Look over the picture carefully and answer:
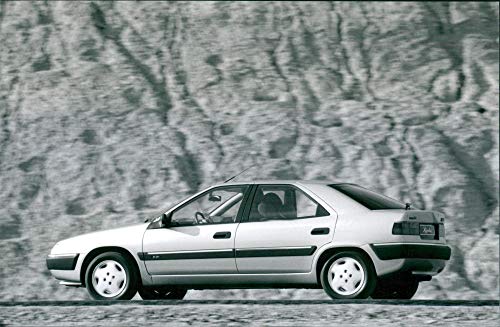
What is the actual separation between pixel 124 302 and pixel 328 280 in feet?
6.92

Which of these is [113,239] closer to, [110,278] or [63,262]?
[110,278]

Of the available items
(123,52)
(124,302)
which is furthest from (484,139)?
(124,302)

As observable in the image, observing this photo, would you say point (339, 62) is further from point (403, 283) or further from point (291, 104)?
point (403, 283)

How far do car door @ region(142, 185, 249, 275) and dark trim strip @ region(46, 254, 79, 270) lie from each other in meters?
0.90

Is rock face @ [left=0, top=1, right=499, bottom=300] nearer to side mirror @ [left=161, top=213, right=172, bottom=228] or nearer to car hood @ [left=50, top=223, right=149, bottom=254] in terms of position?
car hood @ [left=50, top=223, right=149, bottom=254]

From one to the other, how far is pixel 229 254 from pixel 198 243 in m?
0.39

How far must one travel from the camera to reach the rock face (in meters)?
24.4

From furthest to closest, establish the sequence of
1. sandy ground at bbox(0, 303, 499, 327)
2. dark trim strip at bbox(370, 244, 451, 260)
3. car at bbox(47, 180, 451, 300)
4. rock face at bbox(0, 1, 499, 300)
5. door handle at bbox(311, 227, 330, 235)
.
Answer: rock face at bbox(0, 1, 499, 300) < door handle at bbox(311, 227, 330, 235) < car at bbox(47, 180, 451, 300) < dark trim strip at bbox(370, 244, 451, 260) < sandy ground at bbox(0, 303, 499, 327)

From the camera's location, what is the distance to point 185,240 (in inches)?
500

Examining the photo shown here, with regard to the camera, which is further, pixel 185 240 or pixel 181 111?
pixel 181 111

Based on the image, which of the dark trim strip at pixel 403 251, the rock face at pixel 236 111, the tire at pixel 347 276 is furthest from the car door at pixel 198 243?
the rock face at pixel 236 111

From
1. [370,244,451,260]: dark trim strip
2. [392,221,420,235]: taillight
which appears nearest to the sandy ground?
[370,244,451,260]: dark trim strip

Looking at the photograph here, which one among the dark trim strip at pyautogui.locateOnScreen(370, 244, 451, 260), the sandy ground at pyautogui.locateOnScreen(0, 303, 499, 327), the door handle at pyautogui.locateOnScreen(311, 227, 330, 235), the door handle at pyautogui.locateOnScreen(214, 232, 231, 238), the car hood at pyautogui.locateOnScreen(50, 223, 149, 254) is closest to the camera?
the sandy ground at pyautogui.locateOnScreen(0, 303, 499, 327)

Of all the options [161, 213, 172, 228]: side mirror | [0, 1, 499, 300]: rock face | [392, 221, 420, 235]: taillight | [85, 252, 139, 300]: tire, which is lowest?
[85, 252, 139, 300]: tire
